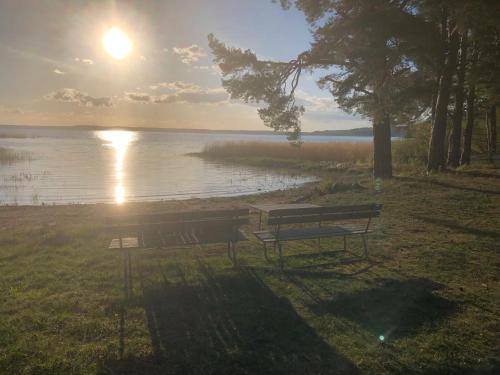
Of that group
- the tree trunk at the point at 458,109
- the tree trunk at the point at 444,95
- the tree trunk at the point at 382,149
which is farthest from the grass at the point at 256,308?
the tree trunk at the point at 458,109

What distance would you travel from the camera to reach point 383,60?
42.6 ft

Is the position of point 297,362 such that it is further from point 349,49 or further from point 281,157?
point 281,157

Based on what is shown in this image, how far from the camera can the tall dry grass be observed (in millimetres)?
39406

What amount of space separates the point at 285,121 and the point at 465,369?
13.4 metres

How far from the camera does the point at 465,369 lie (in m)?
3.85

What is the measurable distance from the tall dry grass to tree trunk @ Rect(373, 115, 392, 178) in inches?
617

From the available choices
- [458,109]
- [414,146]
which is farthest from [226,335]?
[414,146]

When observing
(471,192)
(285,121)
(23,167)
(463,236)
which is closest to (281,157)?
(23,167)

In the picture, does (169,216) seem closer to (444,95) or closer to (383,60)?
(383,60)

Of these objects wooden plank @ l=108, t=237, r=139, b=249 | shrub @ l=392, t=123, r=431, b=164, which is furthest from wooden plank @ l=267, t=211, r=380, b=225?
shrub @ l=392, t=123, r=431, b=164

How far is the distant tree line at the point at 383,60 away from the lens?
1283 cm

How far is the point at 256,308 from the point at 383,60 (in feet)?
34.2

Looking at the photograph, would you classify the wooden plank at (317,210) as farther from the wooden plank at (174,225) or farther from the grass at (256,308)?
the grass at (256,308)

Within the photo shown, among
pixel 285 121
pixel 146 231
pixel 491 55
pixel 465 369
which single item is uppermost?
pixel 491 55
